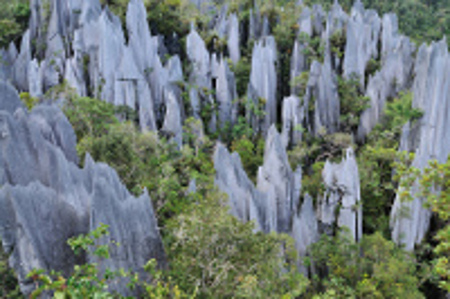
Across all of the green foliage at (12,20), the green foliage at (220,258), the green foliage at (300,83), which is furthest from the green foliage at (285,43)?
the green foliage at (12,20)

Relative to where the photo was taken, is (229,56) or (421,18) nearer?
(229,56)

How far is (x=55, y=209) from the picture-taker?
623 centimetres

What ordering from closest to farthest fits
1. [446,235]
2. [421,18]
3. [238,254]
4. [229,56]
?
[446,235] → [238,254] → [229,56] → [421,18]

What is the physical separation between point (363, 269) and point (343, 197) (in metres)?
3.38

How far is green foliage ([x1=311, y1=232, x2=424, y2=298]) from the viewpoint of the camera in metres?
10.1

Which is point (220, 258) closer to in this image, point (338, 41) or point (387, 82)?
point (387, 82)

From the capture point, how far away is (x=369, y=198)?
1558 centimetres

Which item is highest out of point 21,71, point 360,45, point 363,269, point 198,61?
point 360,45

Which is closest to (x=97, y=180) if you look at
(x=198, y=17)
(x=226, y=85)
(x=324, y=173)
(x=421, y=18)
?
(x=324, y=173)

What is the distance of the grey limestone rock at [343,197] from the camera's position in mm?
13773

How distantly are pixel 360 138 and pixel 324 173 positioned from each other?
7766mm

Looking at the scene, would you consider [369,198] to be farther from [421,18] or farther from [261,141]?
[421,18]

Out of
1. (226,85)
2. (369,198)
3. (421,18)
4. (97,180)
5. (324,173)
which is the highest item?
(421,18)

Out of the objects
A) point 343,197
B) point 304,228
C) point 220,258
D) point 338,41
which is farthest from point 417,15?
point 220,258
